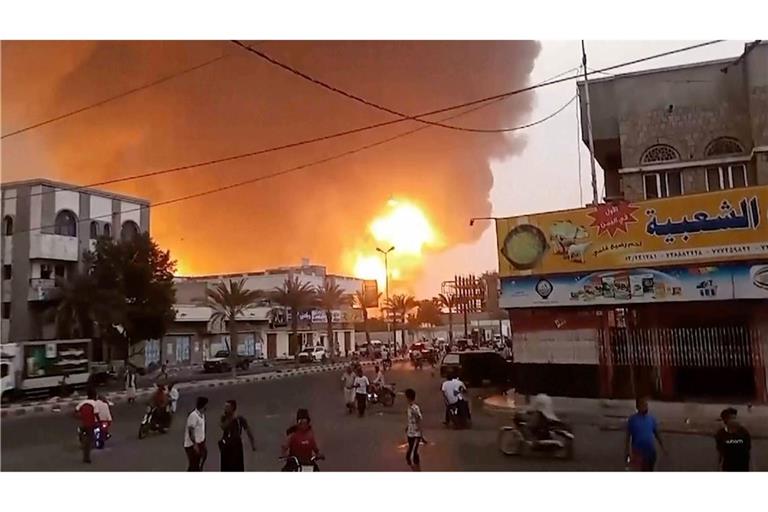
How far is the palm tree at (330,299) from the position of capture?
7105 mm

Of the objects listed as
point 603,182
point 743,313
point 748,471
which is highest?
point 603,182

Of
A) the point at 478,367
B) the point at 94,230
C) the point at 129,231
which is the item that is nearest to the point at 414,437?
the point at 478,367

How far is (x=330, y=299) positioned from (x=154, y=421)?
2.02 m

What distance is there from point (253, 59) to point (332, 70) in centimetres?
79

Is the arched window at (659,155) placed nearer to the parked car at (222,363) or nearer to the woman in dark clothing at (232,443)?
the parked car at (222,363)

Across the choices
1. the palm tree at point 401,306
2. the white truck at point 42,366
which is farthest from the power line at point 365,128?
the palm tree at point 401,306

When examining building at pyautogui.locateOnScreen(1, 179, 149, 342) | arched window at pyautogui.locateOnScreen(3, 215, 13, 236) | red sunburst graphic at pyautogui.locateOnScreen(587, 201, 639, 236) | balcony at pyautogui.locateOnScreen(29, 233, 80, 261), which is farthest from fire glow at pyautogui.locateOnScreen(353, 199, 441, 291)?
arched window at pyautogui.locateOnScreen(3, 215, 13, 236)

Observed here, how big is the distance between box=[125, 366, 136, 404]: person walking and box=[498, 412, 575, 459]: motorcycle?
11.2 ft

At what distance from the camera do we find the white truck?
20.7ft

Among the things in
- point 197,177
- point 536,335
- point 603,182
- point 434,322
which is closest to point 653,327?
point 536,335

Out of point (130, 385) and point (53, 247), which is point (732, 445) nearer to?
point (130, 385)

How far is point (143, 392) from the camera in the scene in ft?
21.7

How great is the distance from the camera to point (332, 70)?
705 centimetres

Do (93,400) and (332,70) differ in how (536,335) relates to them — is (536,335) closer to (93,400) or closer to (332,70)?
(332,70)
